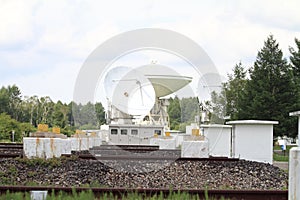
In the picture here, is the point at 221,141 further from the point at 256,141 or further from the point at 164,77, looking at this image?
the point at 164,77

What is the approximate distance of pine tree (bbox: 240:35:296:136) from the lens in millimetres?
41719

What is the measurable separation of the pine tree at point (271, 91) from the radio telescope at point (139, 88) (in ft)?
25.3

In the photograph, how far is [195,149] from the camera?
54.5 feet

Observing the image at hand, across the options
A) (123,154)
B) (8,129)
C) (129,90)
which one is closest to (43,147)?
(123,154)

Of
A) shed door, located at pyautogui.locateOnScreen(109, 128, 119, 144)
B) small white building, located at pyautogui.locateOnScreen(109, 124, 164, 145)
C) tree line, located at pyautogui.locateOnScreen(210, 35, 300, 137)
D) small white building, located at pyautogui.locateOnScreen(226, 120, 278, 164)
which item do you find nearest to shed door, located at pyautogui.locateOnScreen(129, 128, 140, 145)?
small white building, located at pyautogui.locateOnScreen(109, 124, 164, 145)

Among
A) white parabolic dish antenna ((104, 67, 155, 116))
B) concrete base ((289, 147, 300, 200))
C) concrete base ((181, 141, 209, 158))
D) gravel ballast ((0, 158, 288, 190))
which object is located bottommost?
gravel ballast ((0, 158, 288, 190))

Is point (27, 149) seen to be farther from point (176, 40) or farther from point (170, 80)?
point (170, 80)

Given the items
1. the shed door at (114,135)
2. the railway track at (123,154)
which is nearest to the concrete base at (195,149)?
the railway track at (123,154)

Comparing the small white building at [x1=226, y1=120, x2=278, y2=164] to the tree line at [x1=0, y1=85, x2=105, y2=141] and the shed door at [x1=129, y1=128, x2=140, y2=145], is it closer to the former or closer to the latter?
the shed door at [x1=129, y1=128, x2=140, y2=145]

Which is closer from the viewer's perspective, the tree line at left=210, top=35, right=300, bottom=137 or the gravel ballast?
the gravel ballast

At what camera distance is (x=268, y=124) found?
55.0 feet

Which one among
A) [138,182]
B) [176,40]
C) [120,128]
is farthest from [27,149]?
[120,128]

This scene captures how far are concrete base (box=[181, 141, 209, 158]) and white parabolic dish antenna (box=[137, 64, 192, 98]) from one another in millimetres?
8884

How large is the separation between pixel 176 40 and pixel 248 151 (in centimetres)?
419
